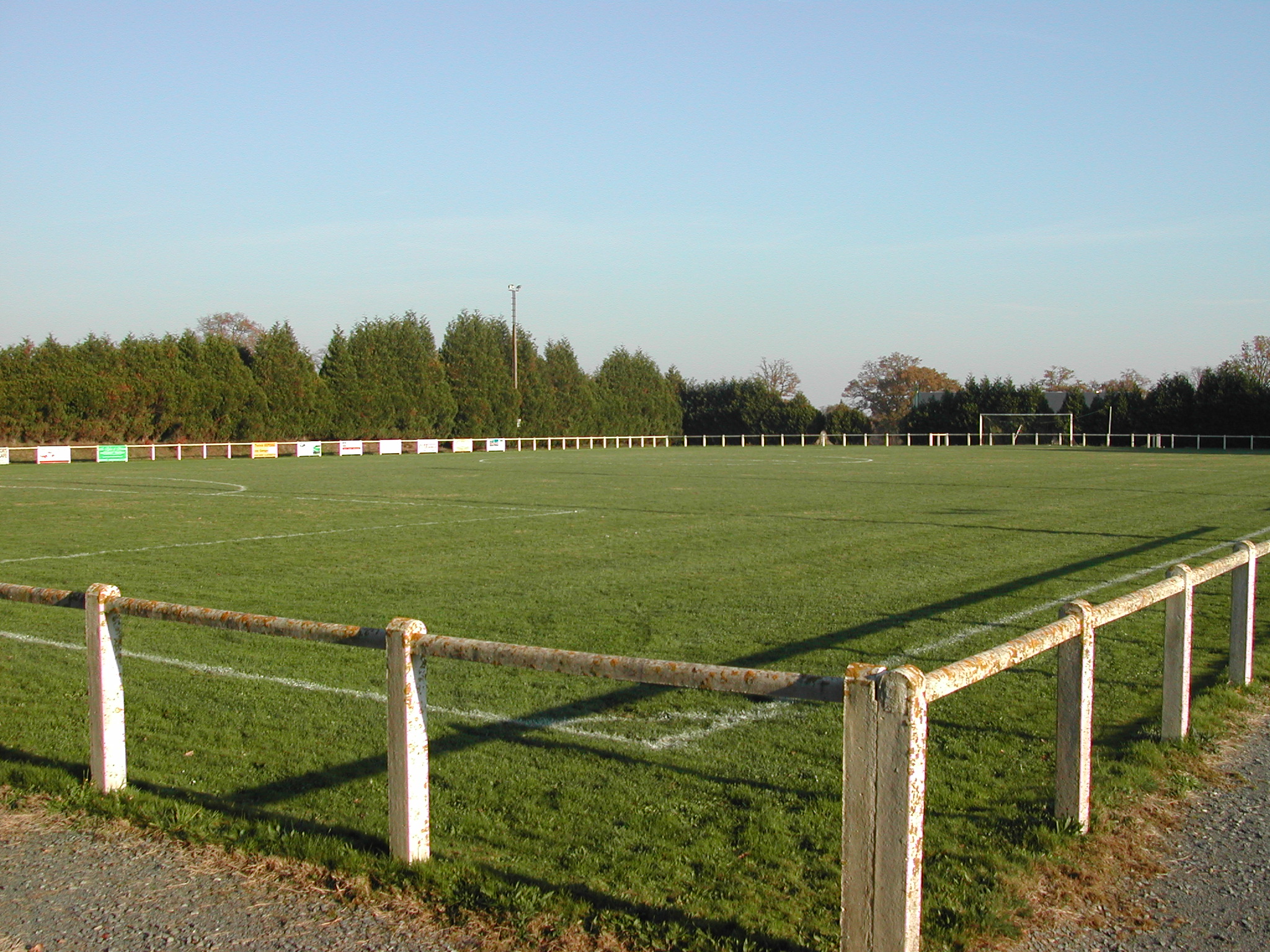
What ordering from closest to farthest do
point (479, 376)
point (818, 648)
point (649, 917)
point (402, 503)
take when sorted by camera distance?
point (649, 917) < point (818, 648) < point (402, 503) < point (479, 376)

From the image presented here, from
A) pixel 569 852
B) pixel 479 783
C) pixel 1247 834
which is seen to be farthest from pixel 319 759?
pixel 1247 834

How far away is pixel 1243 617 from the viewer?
6988 millimetres

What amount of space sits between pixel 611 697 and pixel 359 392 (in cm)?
6611

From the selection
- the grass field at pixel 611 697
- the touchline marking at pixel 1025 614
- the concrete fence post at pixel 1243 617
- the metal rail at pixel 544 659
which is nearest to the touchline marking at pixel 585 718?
the grass field at pixel 611 697

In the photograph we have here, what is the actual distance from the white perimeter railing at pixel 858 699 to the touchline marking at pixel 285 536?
9571 mm

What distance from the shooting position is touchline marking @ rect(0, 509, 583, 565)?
565 inches

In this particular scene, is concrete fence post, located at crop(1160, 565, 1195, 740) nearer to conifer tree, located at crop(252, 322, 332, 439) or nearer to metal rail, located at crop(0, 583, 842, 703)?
metal rail, located at crop(0, 583, 842, 703)

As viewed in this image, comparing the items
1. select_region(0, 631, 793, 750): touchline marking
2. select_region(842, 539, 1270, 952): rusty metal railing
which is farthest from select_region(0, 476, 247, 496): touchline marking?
select_region(842, 539, 1270, 952): rusty metal railing

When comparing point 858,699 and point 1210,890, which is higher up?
point 858,699

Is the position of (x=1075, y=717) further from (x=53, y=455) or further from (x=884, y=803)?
(x=53, y=455)

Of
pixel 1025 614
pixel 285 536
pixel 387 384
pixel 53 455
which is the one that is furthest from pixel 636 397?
pixel 1025 614

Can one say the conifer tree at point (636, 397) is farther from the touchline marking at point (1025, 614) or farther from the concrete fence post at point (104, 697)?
the concrete fence post at point (104, 697)

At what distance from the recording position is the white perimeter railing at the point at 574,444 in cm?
5234

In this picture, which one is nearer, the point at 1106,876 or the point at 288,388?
the point at 1106,876
